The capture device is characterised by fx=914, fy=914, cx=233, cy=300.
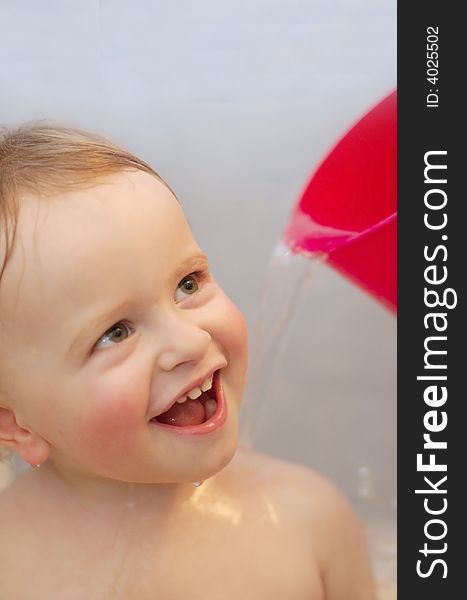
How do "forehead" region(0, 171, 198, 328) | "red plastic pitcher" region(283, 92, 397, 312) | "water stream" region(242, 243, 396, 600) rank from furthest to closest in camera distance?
1. "water stream" region(242, 243, 396, 600)
2. "red plastic pitcher" region(283, 92, 397, 312)
3. "forehead" region(0, 171, 198, 328)

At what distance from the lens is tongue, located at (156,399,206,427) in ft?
Answer: 2.49

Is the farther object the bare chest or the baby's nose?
the bare chest

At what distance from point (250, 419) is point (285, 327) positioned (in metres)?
0.14

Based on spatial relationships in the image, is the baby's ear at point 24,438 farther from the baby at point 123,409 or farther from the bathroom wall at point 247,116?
the bathroom wall at point 247,116

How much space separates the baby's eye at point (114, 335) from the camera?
0.71 meters

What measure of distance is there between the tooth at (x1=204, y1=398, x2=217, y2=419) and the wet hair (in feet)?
0.66

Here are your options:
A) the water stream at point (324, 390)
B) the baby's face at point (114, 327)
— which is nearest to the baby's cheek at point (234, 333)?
the baby's face at point (114, 327)

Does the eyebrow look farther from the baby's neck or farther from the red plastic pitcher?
the red plastic pitcher

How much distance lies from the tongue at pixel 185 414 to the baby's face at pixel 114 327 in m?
0.02

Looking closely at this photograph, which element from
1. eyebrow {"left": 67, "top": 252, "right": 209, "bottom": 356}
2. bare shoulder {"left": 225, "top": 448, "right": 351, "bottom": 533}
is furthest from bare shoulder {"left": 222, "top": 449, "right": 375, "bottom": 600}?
eyebrow {"left": 67, "top": 252, "right": 209, "bottom": 356}

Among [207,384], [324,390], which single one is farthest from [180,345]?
[324,390]

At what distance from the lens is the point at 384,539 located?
124 centimetres

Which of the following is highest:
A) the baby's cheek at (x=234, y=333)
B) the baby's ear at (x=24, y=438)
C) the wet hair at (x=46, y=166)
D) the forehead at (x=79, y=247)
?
the wet hair at (x=46, y=166)

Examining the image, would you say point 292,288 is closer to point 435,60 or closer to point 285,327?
point 285,327
